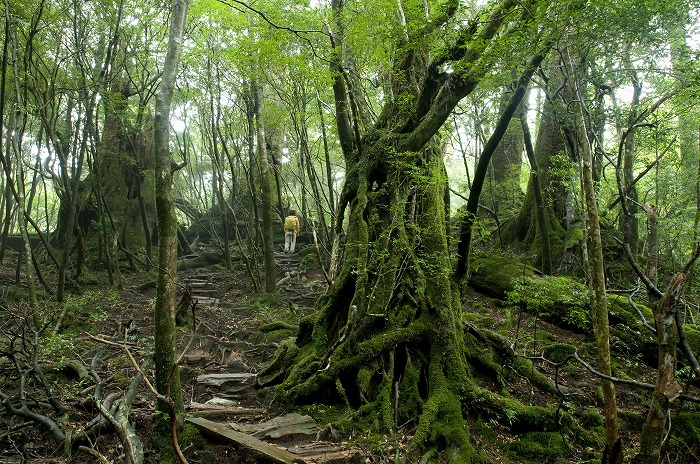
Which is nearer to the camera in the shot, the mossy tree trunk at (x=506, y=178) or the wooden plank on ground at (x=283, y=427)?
the wooden plank on ground at (x=283, y=427)

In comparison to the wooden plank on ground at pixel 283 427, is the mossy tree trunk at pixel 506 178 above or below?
above

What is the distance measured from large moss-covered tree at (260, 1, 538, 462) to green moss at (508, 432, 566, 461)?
0.69 m

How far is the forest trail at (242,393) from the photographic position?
170 inches

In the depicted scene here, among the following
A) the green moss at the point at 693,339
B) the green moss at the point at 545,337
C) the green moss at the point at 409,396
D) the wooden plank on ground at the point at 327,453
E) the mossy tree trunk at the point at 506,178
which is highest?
the mossy tree trunk at the point at 506,178

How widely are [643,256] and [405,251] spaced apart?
25.7 ft

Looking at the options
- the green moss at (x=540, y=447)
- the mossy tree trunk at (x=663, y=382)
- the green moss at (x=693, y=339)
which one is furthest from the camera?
the green moss at (x=693, y=339)

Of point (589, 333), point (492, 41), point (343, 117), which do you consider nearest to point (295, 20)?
point (343, 117)

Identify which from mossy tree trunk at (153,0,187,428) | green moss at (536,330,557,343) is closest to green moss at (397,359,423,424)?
mossy tree trunk at (153,0,187,428)

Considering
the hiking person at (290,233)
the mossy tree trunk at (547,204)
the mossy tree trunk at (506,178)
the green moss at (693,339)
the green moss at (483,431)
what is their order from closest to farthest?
the green moss at (483,431) < the green moss at (693,339) < the mossy tree trunk at (547,204) < the mossy tree trunk at (506,178) < the hiking person at (290,233)

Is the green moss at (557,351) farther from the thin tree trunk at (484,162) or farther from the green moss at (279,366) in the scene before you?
the green moss at (279,366)

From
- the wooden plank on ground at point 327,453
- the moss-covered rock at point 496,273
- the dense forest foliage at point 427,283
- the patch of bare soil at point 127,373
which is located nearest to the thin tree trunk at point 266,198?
the dense forest foliage at point 427,283

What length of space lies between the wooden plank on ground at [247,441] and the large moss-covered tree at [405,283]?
3.24ft

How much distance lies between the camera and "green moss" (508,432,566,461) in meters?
4.54

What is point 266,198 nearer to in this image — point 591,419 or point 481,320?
point 481,320
